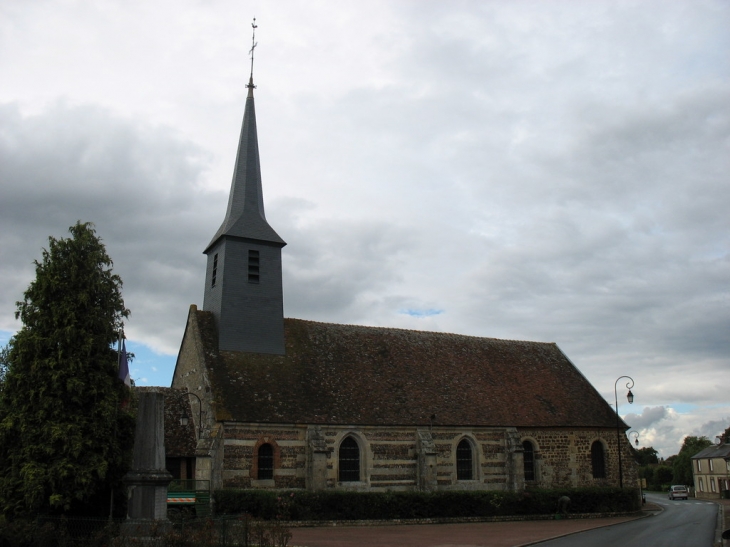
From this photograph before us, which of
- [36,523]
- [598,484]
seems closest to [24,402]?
[36,523]

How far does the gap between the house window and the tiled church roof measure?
266 centimetres

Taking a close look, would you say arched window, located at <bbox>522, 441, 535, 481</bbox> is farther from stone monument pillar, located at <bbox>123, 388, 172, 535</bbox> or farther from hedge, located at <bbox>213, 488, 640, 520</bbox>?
stone monument pillar, located at <bbox>123, 388, 172, 535</bbox>

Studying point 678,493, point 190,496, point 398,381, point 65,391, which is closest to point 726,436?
point 678,493

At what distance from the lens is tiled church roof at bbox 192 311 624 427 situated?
26891mm

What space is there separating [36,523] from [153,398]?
392 cm

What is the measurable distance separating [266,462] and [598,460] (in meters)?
17.4

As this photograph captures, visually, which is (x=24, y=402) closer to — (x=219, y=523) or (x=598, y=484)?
(x=219, y=523)

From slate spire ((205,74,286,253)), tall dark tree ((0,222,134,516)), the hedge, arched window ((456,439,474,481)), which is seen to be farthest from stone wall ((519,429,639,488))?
tall dark tree ((0,222,134,516))

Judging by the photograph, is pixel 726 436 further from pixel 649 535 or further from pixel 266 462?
pixel 266 462

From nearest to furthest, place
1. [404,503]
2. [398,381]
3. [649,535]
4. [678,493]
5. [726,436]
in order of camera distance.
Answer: [649,535] → [404,503] → [398,381] → [678,493] → [726,436]

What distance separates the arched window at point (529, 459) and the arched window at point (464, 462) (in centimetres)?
304

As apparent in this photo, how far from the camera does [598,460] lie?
32.8 m

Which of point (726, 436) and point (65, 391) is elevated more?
point (65, 391)

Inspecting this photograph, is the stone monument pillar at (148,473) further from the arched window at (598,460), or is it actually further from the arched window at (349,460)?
the arched window at (598,460)
